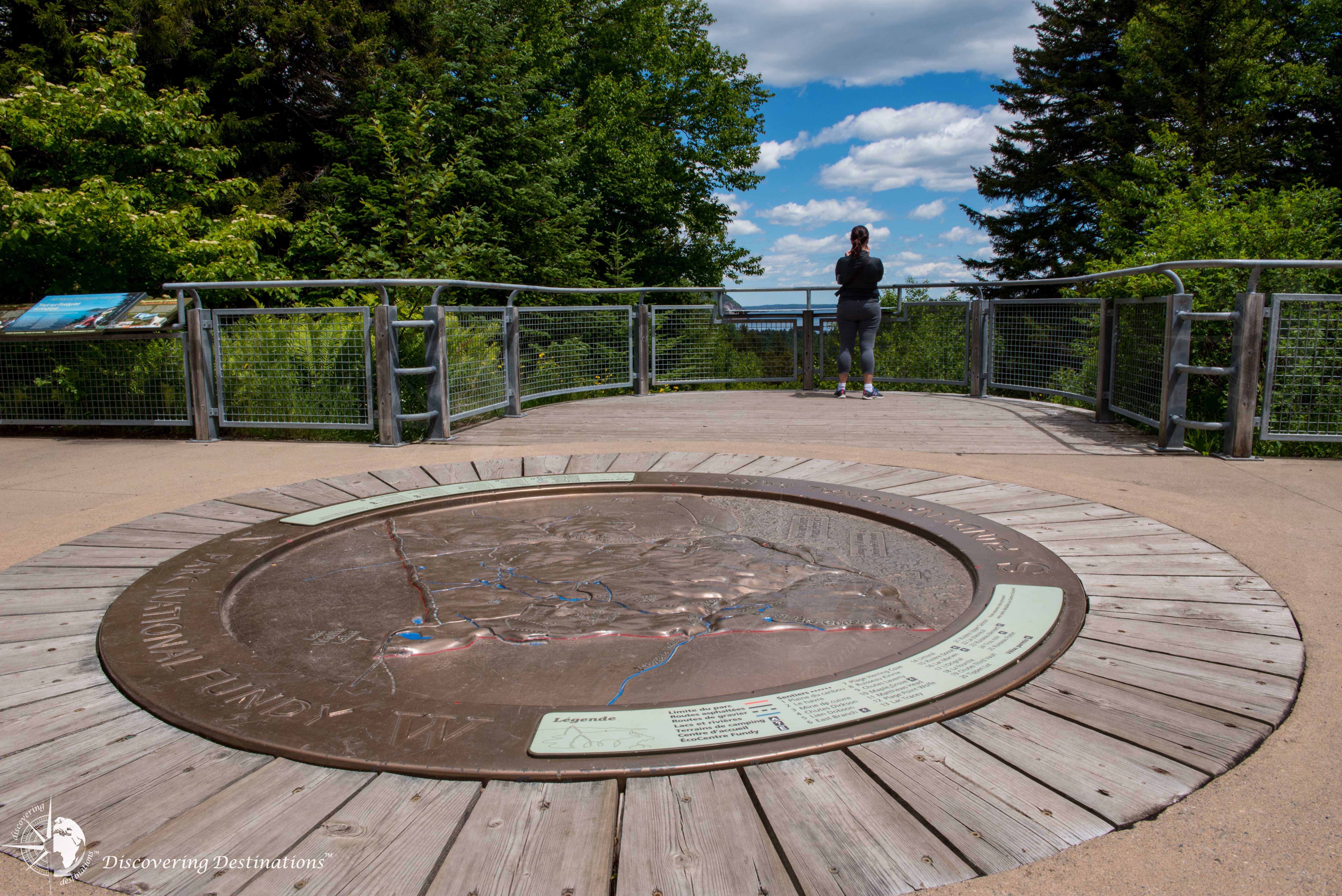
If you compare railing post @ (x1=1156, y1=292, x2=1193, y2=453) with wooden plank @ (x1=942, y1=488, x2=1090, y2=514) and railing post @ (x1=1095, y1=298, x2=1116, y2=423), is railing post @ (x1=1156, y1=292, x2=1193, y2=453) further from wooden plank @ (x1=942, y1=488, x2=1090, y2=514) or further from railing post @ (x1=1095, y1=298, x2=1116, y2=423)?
wooden plank @ (x1=942, y1=488, x2=1090, y2=514)

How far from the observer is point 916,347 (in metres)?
9.82

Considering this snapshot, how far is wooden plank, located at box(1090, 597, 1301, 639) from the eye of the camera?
2631 millimetres

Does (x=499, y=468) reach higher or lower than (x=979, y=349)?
lower

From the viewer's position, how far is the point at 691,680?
2229mm

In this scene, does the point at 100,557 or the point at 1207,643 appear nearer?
the point at 1207,643

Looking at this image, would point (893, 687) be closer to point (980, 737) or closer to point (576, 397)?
point (980, 737)

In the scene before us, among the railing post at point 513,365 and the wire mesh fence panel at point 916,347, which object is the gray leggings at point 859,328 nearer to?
the wire mesh fence panel at point 916,347

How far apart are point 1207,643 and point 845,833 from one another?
1.55 meters

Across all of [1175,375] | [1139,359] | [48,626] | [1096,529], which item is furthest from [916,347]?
[48,626]

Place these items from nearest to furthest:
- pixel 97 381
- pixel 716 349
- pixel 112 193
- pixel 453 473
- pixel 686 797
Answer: pixel 686 797 → pixel 453 473 → pixel 97 381 → pixel 112 193 → pixel 716 349

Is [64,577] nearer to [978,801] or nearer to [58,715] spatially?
[58,715]

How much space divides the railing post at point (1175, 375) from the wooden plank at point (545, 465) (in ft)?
13.0

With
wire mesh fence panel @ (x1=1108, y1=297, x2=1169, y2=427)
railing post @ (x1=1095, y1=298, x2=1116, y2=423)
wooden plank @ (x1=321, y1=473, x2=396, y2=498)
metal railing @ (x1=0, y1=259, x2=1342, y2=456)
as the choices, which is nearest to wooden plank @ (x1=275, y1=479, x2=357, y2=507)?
wooden plank @ (x1=321, y1=473, x2=396, y2=498)

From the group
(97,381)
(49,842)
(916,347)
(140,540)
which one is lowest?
Result: (49,842)
